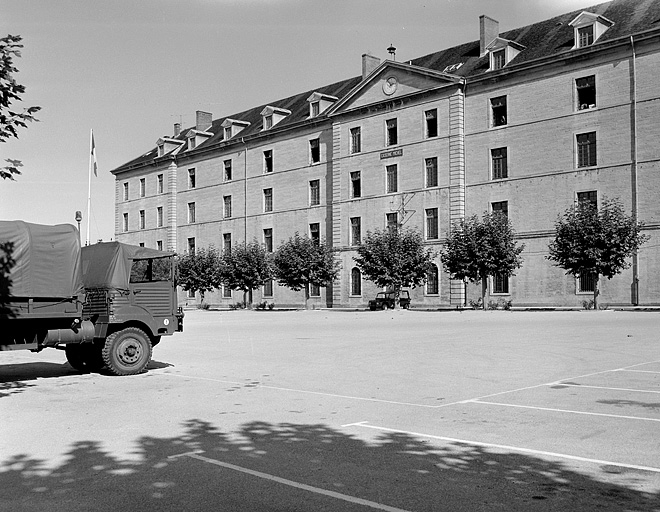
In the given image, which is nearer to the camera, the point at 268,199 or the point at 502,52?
the point at 502,52

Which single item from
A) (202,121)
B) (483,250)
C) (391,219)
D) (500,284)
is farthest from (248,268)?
(202,121)

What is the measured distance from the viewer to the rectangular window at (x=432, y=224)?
55494 mm

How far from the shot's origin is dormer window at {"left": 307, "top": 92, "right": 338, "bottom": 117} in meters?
66.2

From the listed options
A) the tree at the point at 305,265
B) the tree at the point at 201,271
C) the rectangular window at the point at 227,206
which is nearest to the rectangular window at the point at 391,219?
the tree at the point at 305,265

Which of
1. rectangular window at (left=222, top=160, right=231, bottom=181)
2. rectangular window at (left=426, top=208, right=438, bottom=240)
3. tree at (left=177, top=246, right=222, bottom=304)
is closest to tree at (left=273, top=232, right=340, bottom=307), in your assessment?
rectangular window at (left=426, top=208, right=438, bottom=240)

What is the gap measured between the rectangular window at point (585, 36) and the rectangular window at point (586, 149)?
5846 millimetres

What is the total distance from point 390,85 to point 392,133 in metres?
3.67

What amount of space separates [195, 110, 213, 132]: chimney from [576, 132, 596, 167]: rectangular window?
4700 cm

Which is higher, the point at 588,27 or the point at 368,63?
the point at 368,63

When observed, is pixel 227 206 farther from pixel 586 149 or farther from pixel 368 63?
pixel 586 149

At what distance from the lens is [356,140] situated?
61.2 metres

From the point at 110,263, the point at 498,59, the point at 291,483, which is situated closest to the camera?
the point at 291,483

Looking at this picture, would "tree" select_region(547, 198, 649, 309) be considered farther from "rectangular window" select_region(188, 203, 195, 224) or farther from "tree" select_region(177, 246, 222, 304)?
"rectangular window" select_region(188, 203, 195, 224)

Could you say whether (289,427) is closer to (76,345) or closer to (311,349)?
(76,345)
